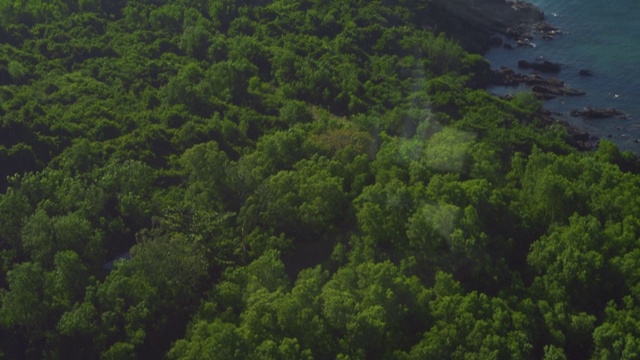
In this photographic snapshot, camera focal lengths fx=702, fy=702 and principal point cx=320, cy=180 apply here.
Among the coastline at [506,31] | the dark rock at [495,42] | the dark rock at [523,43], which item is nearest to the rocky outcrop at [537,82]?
the coastline at [506,31]

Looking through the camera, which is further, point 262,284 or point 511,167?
point 511,167

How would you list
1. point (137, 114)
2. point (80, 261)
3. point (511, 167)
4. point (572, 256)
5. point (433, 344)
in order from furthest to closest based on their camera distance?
point (137, 114), point (511, 167), point (80, 261), point (572, 256), point (433, 344)

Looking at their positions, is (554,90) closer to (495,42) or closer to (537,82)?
(537,82)

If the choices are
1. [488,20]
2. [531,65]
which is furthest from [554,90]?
[488,20]

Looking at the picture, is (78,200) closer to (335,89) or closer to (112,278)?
(112,278)

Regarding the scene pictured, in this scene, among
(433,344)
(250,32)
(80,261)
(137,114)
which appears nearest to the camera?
(433,344)

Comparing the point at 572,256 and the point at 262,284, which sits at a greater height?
the point at 572,256

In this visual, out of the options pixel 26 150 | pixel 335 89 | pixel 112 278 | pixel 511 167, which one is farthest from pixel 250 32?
pixel 112 278
